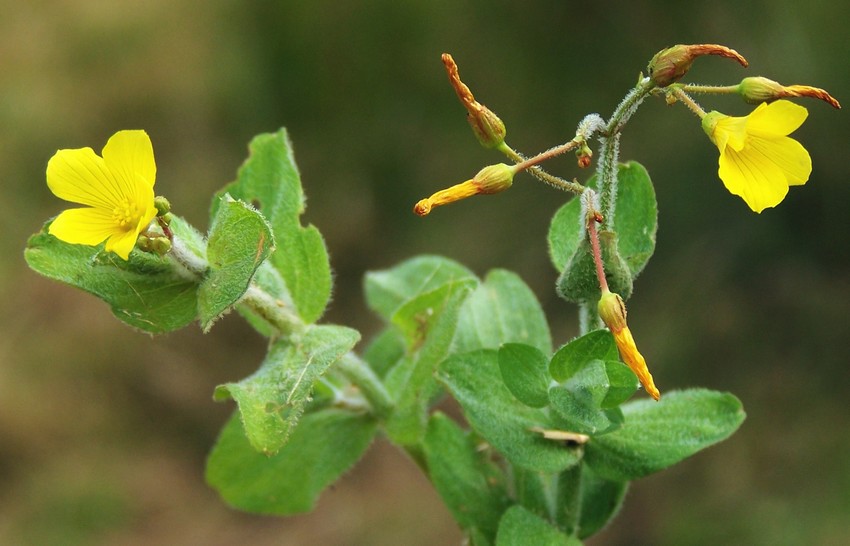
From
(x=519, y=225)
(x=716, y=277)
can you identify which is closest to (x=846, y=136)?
(x=716, y=277)

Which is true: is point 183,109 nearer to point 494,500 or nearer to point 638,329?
point 638,329

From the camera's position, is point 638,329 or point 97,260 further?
point 638,329

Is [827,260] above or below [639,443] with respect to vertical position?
below

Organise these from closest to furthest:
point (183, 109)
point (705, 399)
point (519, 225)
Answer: point (705, 399) < point (519, 225) < point (183, 109)

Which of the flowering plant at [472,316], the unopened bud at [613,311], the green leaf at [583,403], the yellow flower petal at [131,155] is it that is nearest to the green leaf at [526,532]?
the flowering plant at [472,316]

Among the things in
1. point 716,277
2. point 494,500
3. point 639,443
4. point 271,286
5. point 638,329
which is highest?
point 271,286

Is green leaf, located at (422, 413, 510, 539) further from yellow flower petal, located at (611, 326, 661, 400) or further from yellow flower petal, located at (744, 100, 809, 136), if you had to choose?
yellow flower petal, located at (744, 100, 809, 136)

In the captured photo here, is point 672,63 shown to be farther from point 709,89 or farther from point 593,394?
point 593,394
